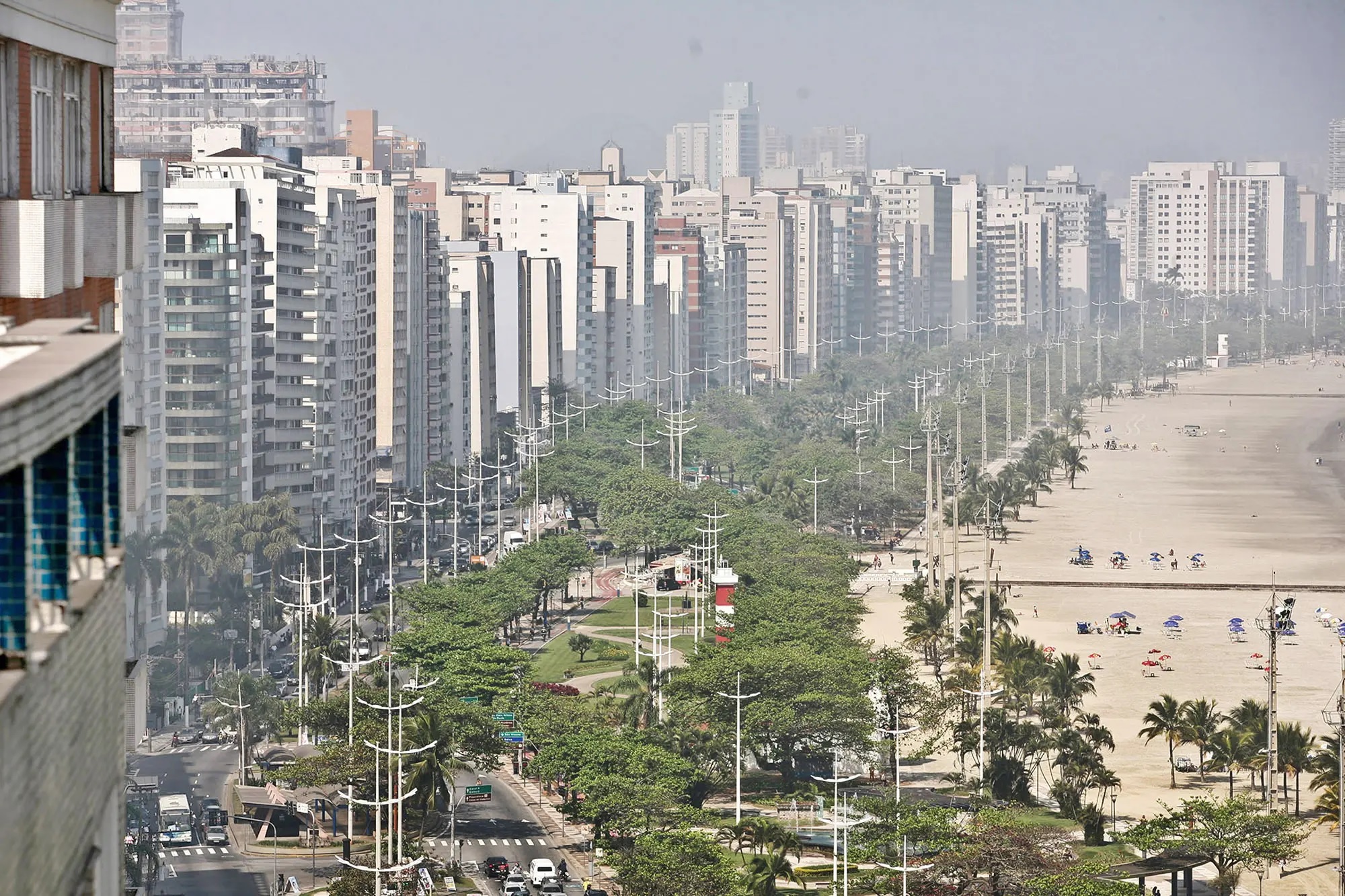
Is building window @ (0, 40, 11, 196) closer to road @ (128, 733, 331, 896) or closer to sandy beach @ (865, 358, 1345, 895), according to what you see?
road @ (128, 733, 331, 896)

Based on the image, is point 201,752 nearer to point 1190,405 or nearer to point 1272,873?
point 1272,873

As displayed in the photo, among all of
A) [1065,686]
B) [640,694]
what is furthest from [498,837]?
[1065,686]

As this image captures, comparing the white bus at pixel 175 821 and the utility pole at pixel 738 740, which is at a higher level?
the utility pole at pixel 738 740

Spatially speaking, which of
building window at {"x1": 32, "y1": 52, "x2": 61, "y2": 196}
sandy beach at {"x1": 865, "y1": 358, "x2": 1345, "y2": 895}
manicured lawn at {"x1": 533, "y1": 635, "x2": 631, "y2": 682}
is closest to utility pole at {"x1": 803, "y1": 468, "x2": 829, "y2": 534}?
sandy beach at {"x1": 865, "y1": 358, "x2": 1345, "y2": 895}

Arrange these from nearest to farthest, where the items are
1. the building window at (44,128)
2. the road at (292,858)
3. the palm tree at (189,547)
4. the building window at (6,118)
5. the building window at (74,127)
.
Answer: the building window at (6,118), the building window at (44,128), the building window at (74,127), the road at (292,858), the palm tree at (189,547)

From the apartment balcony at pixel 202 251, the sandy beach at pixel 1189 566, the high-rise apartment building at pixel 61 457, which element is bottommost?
the sandy beach at pixel 1189 566

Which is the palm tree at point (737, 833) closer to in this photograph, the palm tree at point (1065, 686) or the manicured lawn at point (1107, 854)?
the manicured lawn at point (1107, 854)

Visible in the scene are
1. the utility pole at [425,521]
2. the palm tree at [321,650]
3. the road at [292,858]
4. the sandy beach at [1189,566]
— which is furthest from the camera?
the utility pole at [425,521]

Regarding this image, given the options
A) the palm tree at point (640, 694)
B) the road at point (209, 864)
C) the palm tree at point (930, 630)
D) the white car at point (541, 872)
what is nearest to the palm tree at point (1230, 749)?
the palm tree at point (640, 694)
